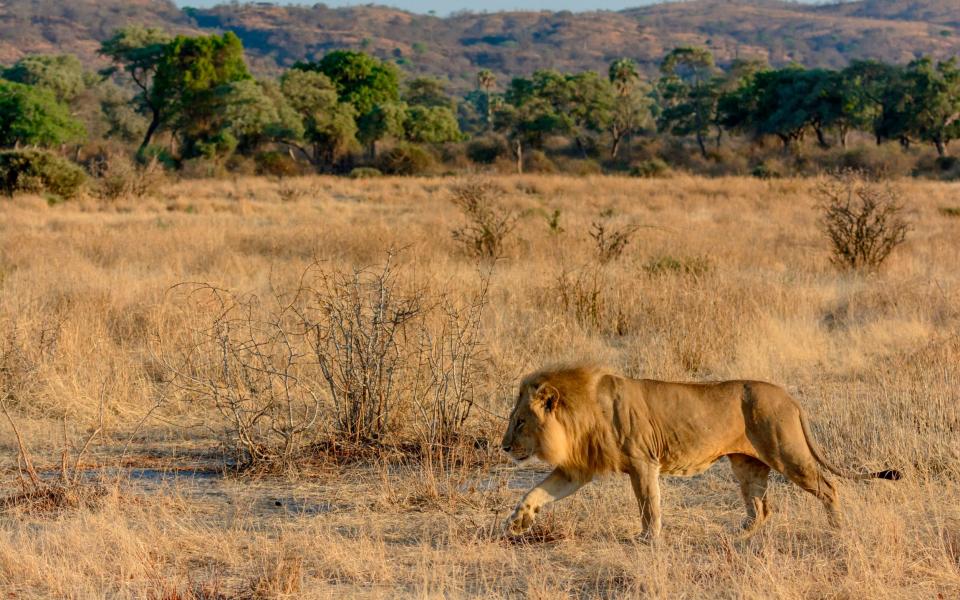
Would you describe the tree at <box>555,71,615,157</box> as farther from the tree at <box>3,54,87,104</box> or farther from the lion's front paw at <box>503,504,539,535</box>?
the lion's front paw at <box>503,504,539,535</box>

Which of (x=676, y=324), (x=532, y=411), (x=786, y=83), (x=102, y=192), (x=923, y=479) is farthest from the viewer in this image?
(x=786, y=83)

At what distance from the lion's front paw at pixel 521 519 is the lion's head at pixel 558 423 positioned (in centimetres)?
26

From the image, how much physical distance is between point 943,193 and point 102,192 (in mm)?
24207

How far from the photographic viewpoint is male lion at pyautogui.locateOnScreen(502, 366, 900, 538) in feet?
16.1

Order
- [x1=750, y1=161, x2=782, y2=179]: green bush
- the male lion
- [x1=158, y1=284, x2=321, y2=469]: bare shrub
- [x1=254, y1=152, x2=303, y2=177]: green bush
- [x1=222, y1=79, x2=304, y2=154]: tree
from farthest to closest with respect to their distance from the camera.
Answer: [x1=222, y1=79, x2=304, y2=154]: tree < [x1=254, y1=152, x2=303, y2=177]: green bush < [x1=750, y1=161, x2=782, y2=179]: green bush < [x1=158, y1=284, x2=321, y2=469]: bare shrub < the male lion

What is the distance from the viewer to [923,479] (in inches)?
244

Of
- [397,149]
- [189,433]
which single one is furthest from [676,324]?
[397,149]

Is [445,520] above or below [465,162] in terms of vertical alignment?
above

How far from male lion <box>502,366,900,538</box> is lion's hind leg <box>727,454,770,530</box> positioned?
0.18m

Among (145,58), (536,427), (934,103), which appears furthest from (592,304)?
(145,58)

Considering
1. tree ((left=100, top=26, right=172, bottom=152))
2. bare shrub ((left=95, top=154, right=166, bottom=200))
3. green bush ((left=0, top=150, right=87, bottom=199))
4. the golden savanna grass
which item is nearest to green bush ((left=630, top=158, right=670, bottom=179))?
bare shrub ((left=95, top=154, right=166, bottom=200))

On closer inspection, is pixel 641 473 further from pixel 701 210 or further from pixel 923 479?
pixel 701 210

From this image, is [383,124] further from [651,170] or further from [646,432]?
[646,432]

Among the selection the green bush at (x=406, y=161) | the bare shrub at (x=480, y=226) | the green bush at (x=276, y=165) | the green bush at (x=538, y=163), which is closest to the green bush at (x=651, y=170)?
the green bush at (x=538, y=163)
